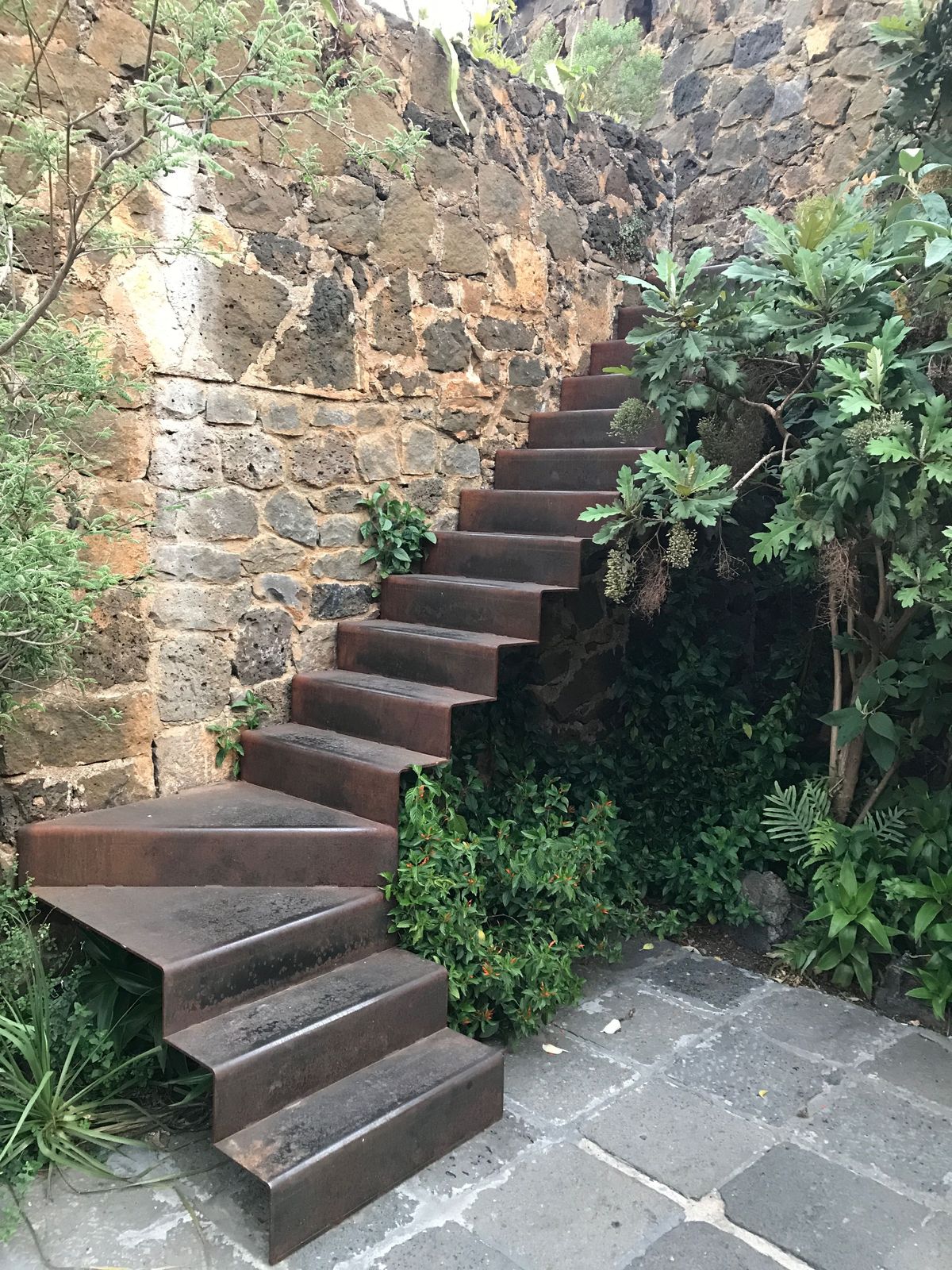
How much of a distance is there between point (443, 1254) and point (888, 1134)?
49.9 inches

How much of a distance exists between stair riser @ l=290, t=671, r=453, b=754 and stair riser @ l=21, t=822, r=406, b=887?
1.43 ft

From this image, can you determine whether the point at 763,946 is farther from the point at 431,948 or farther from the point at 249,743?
the point at 249,743

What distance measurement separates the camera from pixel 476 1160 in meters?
2.30

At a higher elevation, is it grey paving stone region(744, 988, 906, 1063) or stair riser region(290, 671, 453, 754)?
stair riser region(290, 671, 453, 754)

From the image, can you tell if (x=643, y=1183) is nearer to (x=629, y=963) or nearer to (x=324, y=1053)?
(x=324, y=1053)

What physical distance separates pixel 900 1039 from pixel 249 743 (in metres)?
2.42

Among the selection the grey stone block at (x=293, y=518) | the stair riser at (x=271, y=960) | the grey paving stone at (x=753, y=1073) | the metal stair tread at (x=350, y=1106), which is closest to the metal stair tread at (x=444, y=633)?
the grey stone block at (x=293, y=518)

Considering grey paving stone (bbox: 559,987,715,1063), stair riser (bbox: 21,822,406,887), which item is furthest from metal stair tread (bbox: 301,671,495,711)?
grey paving stone (bbox: 559,987,715,1063)

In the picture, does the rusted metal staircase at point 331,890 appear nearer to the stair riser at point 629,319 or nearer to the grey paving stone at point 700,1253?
the grey paving stone at point 700,1253

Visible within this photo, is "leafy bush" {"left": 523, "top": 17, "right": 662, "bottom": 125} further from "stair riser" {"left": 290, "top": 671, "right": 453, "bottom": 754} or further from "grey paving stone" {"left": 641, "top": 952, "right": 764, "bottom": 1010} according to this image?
"grey paving stone" {"left": 641, "top": 952, "right": 764, "bottom": 1010}

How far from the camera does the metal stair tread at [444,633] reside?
333 centimetres

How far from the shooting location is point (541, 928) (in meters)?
2.98

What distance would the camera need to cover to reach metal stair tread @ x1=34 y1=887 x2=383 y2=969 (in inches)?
93.4

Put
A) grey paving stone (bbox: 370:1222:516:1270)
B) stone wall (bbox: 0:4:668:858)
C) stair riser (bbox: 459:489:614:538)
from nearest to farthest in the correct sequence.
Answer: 1. grey paving stone (bbox: 370:1222:516:1270)
2. stone wall (bbox: 0:4:668:858)
3. stair riser (bbox: 459:489:614:538)
